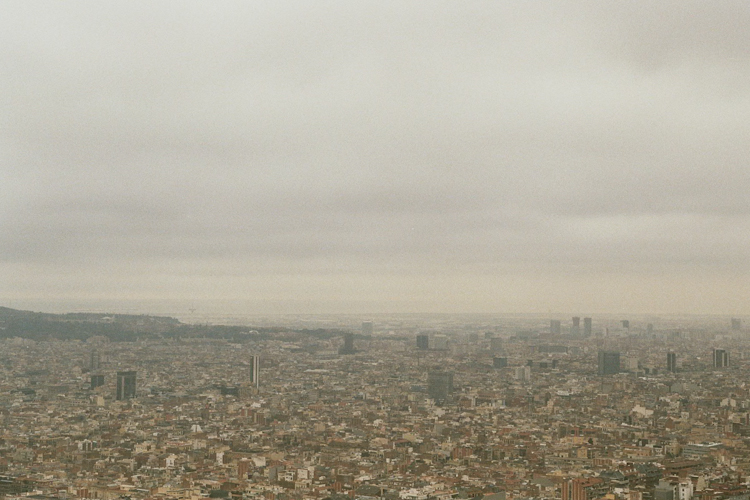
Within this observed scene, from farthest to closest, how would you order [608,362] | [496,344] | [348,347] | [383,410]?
[348,347] → [608,362] → [496,344] → [383,410]

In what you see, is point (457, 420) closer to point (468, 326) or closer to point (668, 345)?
point (468, 326)

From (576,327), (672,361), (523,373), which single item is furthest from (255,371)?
(672,361)

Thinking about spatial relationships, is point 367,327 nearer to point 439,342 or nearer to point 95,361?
point 439,342

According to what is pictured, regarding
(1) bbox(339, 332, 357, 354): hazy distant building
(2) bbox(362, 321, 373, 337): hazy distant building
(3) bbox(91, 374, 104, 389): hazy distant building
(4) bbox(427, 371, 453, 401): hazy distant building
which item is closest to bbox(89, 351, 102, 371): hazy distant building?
(3) bbox(91, 374, 104, 389): hazy distant building

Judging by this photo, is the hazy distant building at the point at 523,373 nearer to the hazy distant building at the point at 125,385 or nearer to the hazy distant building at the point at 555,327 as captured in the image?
the hazy distant building at the point at 555,327

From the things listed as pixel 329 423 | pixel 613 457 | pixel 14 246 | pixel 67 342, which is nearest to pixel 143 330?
pixel 67 342

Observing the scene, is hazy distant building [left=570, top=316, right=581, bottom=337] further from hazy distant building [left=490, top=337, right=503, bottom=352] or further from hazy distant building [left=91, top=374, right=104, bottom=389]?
hazy distant building [left=91, top=374, right=104, bottom=389]
